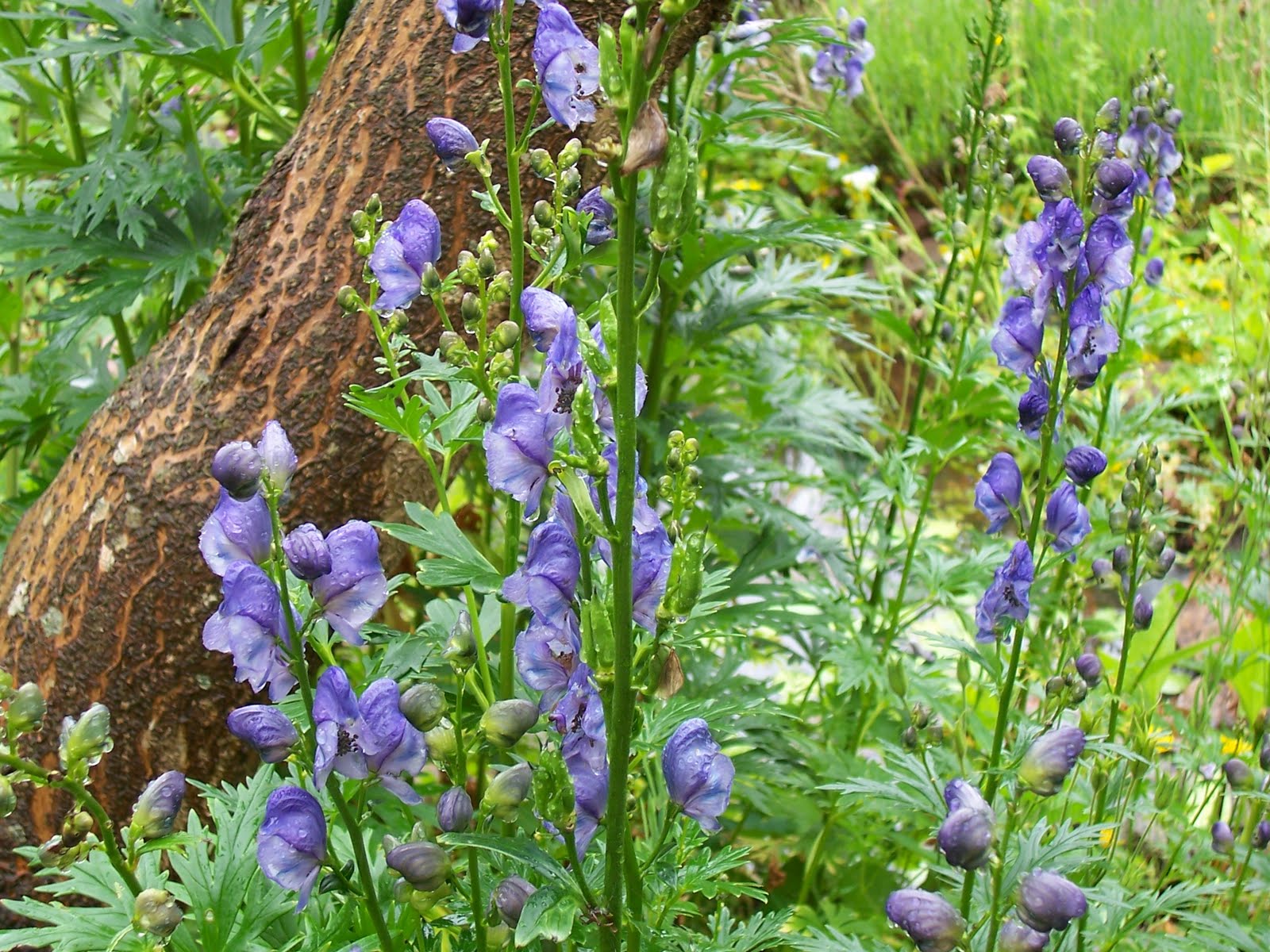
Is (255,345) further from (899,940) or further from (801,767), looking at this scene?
(899,940)

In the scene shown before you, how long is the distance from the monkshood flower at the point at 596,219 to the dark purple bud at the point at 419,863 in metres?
0.60

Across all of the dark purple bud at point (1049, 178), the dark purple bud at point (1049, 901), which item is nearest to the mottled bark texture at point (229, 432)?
the dark purple bud at point (1049, 178)

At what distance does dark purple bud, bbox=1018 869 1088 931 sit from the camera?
36.4 inches

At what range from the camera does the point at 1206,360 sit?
169 inches

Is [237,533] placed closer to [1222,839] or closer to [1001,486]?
[1001,486]

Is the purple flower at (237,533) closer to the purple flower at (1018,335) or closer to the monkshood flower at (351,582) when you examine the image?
the monkshood flower at (351,582)

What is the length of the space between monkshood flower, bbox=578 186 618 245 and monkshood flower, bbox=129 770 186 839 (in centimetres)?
63

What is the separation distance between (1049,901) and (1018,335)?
2.07 ft

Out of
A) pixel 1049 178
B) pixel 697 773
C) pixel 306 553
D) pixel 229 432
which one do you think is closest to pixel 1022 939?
pixel 697 773

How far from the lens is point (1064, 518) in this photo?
4.60ft

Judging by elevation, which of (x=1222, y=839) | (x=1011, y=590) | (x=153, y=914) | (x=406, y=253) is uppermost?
(x=406, y=253)

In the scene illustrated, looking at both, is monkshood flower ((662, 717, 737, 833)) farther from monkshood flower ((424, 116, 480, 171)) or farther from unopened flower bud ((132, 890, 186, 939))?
monkshood flower ((424, 116, 480, 171))

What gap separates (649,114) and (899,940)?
172 centimetres

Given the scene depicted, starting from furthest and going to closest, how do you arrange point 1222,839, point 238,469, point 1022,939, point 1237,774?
point 1222,839 < point 1237,774 < point 1022,939 < point 238,469
